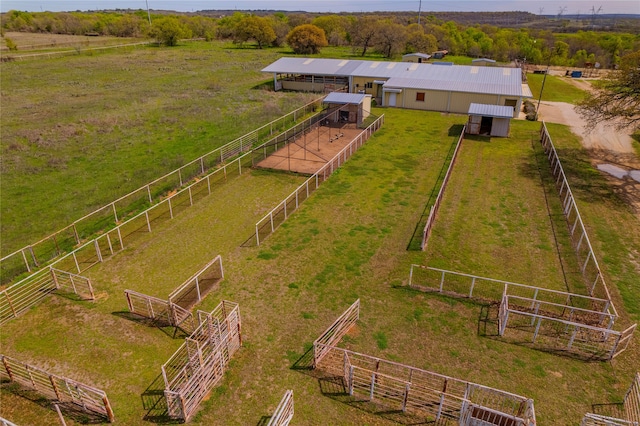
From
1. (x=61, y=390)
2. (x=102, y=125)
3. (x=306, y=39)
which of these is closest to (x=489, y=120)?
(x=61, y=390)

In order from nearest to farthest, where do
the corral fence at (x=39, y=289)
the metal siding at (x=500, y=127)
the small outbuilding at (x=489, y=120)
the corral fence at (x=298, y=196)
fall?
the corral fence at (x=39, y=289) → the corral fence at (x=298, y=196) → the small outbuilding at (x=489, y=120) → the metal siding at (x=500, y=127)

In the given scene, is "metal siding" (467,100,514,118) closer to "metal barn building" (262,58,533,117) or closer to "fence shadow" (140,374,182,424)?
"metal barn building" (262,58,533,117)

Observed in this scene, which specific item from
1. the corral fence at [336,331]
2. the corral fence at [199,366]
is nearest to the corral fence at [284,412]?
the corral fence at [336,331]

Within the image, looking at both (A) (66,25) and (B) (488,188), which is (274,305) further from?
(A) (66,25)

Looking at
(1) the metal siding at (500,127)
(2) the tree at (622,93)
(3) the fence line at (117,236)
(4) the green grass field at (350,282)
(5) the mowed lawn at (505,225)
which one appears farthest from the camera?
(1) the metal siding at (500,127)

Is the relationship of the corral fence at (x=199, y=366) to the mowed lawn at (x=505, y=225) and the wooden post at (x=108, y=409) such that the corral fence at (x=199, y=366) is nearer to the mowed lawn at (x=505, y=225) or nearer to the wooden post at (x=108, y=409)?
the wooden post at (x=108, y=409)

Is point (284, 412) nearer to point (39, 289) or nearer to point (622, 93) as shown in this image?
point (39, 289)

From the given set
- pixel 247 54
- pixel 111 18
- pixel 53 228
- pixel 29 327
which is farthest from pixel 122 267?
pixel 111 18
